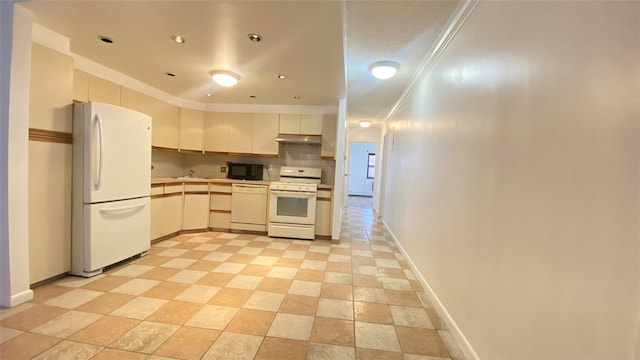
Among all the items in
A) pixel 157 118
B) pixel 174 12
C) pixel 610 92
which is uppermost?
pixel 174 12

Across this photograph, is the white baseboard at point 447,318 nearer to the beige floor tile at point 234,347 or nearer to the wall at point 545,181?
the wall at point 545,181

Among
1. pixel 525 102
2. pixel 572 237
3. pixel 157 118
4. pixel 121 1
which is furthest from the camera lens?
pixel 157 118

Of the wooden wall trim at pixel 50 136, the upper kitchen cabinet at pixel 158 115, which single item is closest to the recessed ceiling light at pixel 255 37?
the wooden wall trim at pixel 50 136

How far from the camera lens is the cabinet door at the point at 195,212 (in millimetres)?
4285

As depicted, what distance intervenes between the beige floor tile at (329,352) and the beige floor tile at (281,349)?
45 millimetres

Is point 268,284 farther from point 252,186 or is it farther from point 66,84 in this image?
point 66,84

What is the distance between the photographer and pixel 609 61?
81 cm

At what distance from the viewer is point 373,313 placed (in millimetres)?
2164

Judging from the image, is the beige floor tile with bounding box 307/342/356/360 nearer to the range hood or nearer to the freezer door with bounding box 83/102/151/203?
the freezer door with bounding box 83/102/151/203

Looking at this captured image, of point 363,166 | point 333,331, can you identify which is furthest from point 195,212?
point 363,166

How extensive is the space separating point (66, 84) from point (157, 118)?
1.49 metres

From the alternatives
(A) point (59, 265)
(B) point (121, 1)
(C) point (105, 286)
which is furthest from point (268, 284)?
(B) point (121, 1)

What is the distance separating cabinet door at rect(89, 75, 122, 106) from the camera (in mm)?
2991

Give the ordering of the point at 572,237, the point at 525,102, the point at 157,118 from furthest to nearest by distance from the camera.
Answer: the point at 157,118
the point at 525,102
the point at 572,237
